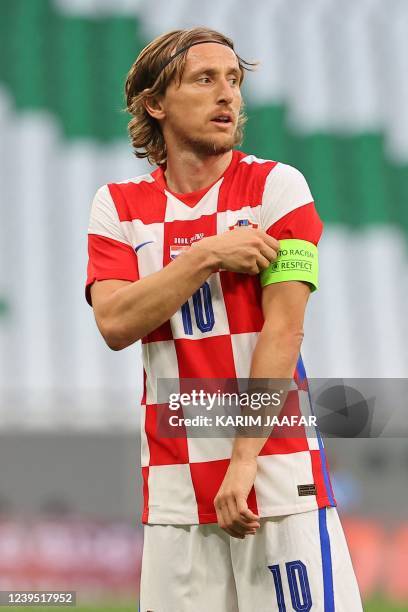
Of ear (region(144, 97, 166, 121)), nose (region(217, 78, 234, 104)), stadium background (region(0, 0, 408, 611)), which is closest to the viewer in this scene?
nose (region(217, 78, 234, 104))

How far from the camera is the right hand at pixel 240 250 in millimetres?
1637

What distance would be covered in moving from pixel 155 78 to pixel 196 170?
25 centimetres

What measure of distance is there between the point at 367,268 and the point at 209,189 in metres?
7.42

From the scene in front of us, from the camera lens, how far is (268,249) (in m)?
1.65

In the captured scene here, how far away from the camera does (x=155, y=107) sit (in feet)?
6.71

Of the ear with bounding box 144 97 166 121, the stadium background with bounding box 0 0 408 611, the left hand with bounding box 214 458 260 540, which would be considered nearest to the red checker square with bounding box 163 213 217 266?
the ear with bounding box 144 97 166 121

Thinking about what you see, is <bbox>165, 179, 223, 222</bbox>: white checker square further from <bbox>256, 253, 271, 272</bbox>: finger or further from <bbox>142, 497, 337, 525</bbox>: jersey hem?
<bbox>142, 497, 337, 525</bbox>: jersey hem

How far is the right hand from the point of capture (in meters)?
1.64

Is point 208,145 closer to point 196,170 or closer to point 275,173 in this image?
point 196,170

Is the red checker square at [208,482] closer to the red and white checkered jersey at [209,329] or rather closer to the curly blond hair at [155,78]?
the red and white checkered jersey at [209,329]

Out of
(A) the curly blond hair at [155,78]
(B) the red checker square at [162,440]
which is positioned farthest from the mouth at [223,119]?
(B) the red checker square at [162,440]

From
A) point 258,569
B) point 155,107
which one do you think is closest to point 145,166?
point 155,107

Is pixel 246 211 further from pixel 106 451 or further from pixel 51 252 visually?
pixel 51 252

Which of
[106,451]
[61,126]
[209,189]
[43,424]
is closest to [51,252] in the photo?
[61,126]
